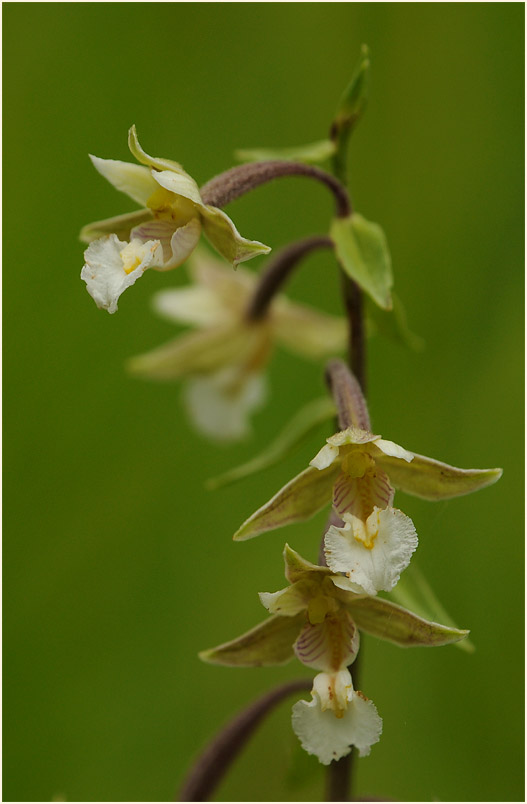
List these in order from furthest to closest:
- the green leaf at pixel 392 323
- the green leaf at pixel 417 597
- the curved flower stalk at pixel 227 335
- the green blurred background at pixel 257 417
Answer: the green blurred background at pixel 257 417
the curved flower stalk at pixel 227 335
the green leaf at pixel 392 323
the green leaf at pixel 417 597

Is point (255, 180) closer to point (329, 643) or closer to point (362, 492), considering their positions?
point (362, 492)

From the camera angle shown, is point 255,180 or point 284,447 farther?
point 284,447

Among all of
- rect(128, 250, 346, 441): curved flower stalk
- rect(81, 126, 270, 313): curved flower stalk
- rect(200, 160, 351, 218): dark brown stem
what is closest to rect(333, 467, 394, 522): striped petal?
rect(81, 126, 270, 313): curved flower stalk

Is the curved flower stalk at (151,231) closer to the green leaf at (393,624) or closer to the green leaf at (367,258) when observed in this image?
the green leaf at (367,258)

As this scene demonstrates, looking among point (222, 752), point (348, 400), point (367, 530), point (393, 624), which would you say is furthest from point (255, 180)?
point (222, 752)

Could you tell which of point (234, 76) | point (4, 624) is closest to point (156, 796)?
point (4, 624)

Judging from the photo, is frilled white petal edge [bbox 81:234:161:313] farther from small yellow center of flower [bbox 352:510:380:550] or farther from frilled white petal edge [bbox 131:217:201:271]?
small yellow center of flower [bbox 352:510:380:550]

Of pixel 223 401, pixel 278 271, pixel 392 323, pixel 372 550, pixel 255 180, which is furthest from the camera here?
pixel 223 401

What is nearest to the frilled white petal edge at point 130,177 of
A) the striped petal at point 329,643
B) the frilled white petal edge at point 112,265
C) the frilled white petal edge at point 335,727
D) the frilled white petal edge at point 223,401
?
the frilled white petal edge at point 112,265
